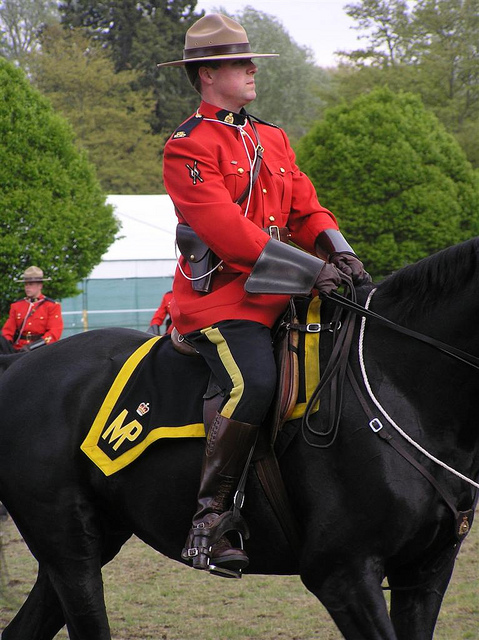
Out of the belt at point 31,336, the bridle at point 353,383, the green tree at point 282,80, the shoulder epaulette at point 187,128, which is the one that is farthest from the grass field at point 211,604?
the green tree at point 282,80

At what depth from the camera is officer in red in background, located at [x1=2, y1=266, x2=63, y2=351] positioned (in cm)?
1099

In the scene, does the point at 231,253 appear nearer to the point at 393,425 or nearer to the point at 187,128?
the point at 187,128

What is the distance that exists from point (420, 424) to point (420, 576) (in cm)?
Result: 60

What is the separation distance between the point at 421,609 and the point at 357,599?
0.39m

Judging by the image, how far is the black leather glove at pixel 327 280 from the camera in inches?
123

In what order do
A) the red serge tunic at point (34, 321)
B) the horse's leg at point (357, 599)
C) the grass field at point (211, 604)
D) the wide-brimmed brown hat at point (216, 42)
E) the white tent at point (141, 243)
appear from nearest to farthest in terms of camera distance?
the horse's leg at point (357, 599), the wide-brimmed brown hat at point (216, 42), the grass field at point (211, 604), the red serge tunic at point (34, 321), the white tent at point (141, 243)

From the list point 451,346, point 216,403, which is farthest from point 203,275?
point 451,346

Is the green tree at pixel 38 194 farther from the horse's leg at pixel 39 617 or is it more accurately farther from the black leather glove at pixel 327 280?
the black leather glove at pixel 327 280

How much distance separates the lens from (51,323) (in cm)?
1102

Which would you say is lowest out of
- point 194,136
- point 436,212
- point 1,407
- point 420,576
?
point 436,212

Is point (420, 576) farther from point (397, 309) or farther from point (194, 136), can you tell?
point (194, 136)

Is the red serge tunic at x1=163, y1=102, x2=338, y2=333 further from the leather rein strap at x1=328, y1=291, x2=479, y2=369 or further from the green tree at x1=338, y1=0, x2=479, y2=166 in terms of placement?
the green tree at x1=338, y1=0, x2=479, y2=166

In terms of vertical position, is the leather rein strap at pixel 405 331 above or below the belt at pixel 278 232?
below

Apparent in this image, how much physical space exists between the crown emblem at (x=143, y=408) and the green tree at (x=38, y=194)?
12.2 m
